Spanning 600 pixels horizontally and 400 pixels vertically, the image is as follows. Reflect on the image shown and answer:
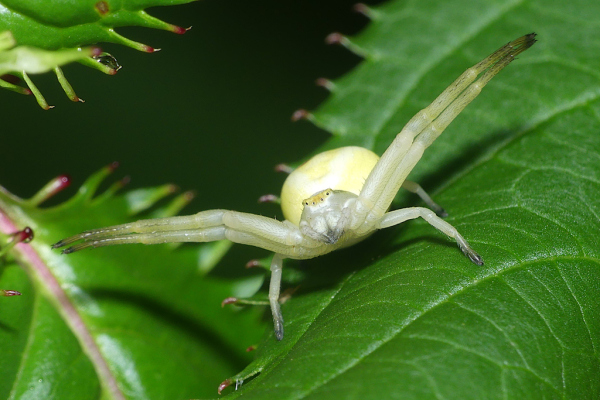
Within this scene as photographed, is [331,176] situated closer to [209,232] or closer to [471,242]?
[209,232]

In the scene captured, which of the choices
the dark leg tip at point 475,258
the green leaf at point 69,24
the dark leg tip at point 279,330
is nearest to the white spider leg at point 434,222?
the dark leg tip at point 475,258

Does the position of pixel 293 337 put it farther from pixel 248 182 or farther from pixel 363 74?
pixel 248 182

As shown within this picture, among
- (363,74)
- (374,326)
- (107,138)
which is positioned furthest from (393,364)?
(107,138)

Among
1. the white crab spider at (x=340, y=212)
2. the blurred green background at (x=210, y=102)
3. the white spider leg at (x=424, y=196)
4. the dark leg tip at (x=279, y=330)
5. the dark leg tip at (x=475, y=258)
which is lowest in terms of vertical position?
the dark leg tip at (x=475, y=258)

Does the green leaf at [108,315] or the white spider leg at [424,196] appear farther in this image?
the white spider leg at [424,196]

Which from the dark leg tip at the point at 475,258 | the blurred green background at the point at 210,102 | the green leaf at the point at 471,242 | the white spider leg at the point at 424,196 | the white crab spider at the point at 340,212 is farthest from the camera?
the blurred green background at the point at 210,102

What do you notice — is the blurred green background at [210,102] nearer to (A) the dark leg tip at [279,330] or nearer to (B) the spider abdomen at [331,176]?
(B) the spider abdomen at [331,176]

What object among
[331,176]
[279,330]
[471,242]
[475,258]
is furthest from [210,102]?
[475,258]

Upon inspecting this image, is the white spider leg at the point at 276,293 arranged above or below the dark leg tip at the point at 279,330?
above
